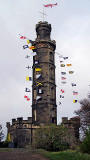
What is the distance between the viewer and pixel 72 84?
140 feet

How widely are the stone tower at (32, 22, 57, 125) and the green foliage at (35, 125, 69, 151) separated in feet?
21.0

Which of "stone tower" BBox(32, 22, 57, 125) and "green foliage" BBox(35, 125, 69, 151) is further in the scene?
"stone tower" BBox(32, 22, 57, 125)

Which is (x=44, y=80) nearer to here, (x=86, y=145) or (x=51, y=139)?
(x=51, y=139)

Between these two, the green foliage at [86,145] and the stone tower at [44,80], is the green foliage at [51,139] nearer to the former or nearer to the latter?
→ the stone tower at [44,80]

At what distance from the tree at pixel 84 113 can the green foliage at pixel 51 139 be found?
5519 millimetres

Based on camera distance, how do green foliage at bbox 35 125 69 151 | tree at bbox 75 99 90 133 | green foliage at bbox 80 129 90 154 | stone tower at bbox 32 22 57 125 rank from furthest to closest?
1. stone tower at bbox 32 22 57 125
2. tree at bbox 75 99 90 133
3. green foliage at bbox 35 125 69 151
4. green foliage at bbox 80 129 90 154

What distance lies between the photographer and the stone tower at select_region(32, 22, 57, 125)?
42000 millimetres

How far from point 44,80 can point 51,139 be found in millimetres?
14932

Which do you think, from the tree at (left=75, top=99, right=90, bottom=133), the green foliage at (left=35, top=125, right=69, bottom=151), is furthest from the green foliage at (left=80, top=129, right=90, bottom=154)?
the tree at (left=75, top=99, right=90, bottom=133)

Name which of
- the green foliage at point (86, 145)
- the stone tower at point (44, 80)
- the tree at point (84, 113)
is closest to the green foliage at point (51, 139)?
the tree at point (84, 113)

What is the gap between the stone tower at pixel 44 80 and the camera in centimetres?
4200

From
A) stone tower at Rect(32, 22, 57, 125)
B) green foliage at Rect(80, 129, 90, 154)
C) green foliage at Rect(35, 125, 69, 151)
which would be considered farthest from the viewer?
stone tower at Rect(32, 22, 57, 125)

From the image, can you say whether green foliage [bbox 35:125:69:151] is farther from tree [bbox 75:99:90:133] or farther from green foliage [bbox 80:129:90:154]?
green foliage [bbox 80:129:90:154]

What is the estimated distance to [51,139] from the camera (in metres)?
32.3
